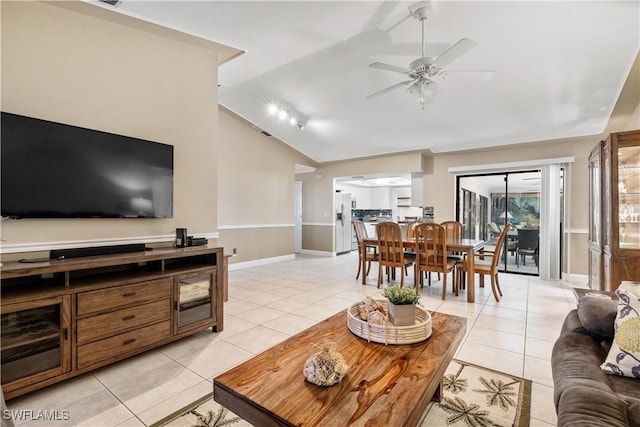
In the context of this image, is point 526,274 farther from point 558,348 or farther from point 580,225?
point 558,348

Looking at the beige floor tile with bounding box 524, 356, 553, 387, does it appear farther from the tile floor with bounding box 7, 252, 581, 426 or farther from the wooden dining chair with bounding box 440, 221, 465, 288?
the wooden dining chair with bounding box 440, 221, 465, 288

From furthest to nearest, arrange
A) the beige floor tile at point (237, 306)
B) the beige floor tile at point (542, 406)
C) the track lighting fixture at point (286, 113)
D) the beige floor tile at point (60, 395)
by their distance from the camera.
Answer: the track lighting fixture at point (286, 113), the beige floor tile at point (237, 306), the beige floor tile at point (60, 395), the beige floor tile at point (542, 406)

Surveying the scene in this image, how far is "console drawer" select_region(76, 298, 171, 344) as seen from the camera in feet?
6.59

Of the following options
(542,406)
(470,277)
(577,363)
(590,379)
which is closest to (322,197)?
(470,277)

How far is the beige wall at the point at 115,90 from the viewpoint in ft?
7.22

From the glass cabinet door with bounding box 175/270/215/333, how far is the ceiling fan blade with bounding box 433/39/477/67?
278cm

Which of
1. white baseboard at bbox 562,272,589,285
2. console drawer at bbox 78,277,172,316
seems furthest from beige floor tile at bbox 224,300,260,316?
white baseboard at bbox 562,272,589,285

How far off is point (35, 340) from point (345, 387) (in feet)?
6.62

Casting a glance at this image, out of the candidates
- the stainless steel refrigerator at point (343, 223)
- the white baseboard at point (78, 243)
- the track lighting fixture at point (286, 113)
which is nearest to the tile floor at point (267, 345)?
the white baseboard at point (78, 243)

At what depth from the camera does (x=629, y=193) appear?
3.12 metres

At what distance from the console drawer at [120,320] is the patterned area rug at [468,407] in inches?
33.3

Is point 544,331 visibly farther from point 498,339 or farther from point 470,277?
point 470,277

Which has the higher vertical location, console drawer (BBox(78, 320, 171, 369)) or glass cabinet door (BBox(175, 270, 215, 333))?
glass cabinet door (BBox(175, 270, 215, 333))

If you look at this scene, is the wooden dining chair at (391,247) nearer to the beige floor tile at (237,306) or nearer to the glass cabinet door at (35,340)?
the beige floor tile at (237,306)
